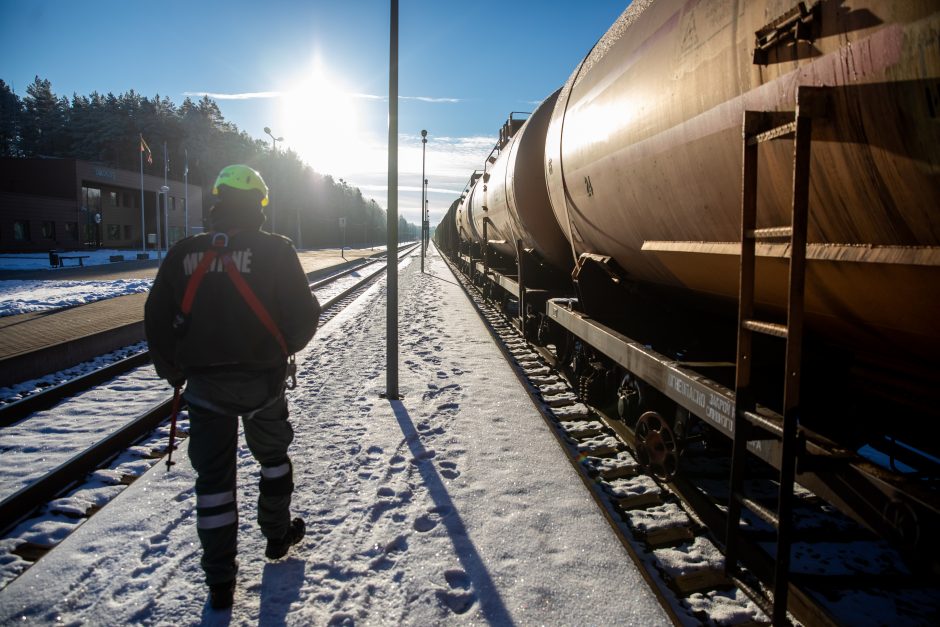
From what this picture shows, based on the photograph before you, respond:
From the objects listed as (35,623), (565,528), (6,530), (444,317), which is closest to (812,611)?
(565,528)

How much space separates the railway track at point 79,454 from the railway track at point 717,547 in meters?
3.50

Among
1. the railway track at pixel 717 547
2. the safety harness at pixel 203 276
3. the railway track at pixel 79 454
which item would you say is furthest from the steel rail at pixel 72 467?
the railway track at pixel 717 547

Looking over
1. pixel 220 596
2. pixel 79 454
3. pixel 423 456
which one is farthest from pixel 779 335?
pixel 79 454

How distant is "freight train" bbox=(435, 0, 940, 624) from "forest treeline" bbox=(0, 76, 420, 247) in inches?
2824

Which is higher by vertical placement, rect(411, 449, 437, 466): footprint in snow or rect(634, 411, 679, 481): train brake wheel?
rect(634, 411, 679, 481): train brake wheel

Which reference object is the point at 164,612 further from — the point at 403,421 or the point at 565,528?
the point at 403,421

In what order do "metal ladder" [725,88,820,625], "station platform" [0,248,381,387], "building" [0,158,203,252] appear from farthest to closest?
1. "building" [0,158,203,252]
2. "station platform" [0,248,381,387]
3. "metal ladder" [725,88,820,625]

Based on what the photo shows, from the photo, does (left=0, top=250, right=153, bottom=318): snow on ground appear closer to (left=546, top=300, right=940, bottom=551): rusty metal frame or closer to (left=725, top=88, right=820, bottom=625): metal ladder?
(left=546, top=300, right=940, bottom=551): rusty metal frame

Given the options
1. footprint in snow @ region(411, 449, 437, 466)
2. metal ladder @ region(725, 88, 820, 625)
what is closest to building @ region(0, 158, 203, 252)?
footprint in snow @ region(411, 449, 437, 466)

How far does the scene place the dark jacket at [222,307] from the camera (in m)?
2.77

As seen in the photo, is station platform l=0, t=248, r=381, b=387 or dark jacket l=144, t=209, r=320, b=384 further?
station platform l=0, t=248, r=381, b=387

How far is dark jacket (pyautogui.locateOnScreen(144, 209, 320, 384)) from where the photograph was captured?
109 inches

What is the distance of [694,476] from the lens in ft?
13.9

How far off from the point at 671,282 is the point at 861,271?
1.81 m
